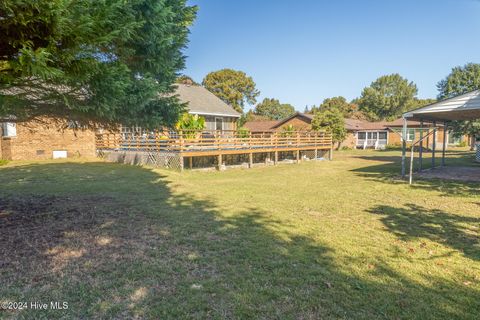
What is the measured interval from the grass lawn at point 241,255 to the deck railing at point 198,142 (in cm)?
616

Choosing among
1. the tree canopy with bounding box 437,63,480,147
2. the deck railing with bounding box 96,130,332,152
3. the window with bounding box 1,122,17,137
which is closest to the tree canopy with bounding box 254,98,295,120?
the tree canopy with bounding box 437,63,480,147

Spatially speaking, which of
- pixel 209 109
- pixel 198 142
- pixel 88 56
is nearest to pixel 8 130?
pixel 198 142

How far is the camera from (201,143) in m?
14.3

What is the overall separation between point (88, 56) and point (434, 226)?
6399 mm

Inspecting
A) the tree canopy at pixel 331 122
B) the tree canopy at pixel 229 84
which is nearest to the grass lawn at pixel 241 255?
the tree canopy at pixel 331 122

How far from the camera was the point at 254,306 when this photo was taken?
281 centimetres

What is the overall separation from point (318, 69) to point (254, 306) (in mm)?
23819

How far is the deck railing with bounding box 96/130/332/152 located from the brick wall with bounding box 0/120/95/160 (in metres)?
0.83

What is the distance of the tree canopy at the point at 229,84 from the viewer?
50.8 m

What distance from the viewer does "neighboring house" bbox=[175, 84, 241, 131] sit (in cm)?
2355

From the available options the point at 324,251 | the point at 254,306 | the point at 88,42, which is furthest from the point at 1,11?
the point at 324,251

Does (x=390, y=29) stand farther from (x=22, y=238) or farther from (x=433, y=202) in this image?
(x=22, y=238)

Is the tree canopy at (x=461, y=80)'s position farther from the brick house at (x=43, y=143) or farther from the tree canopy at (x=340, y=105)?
the tree canopy at (x=340, y=105)

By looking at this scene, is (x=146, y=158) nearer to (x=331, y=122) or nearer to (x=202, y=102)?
(x=202, y=102)
